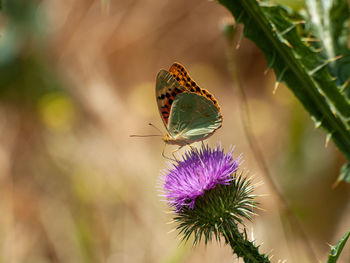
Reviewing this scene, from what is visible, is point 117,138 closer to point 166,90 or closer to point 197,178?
point 166,90

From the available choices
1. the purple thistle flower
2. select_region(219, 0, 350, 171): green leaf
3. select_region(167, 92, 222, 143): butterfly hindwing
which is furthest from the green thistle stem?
select_region(219, 0, 350, 171): green leaf

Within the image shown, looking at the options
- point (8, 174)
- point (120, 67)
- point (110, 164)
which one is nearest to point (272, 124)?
point (110, 164)

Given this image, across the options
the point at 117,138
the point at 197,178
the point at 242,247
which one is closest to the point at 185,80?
the point at 197,178

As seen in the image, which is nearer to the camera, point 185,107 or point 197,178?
point 197,178

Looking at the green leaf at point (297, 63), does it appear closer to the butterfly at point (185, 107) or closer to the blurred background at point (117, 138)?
the butterfly at point (185, 107)

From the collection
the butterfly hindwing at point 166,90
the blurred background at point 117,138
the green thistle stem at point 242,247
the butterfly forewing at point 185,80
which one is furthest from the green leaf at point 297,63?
the blurred background at point 117,138
